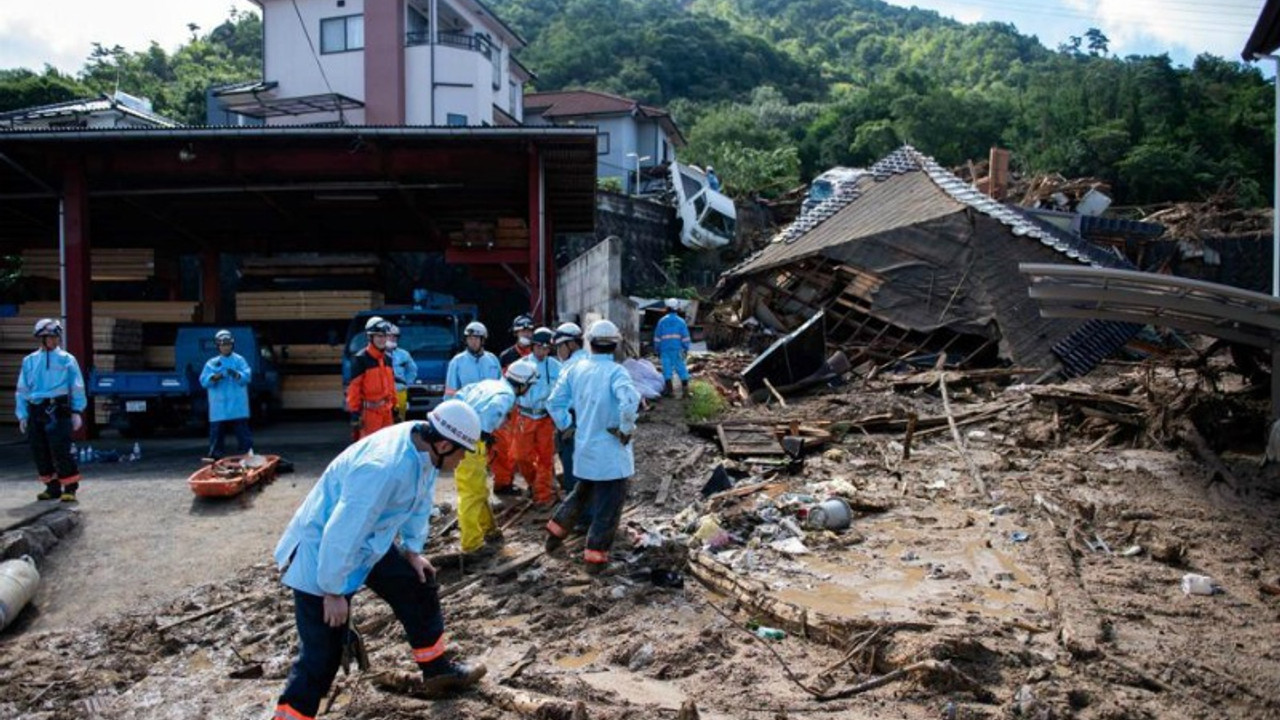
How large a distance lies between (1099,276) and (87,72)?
6056 centimetres

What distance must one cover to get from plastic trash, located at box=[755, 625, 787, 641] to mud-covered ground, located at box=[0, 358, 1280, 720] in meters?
0.05

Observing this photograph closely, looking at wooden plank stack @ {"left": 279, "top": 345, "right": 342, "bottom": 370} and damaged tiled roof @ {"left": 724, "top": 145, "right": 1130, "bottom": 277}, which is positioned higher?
damaged tiled roof @ {"left": 724, "top": 145, "right": 1130, "bottom": 277}

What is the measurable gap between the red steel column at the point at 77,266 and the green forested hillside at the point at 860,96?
2468 cm

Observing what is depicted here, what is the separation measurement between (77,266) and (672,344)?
32.4 feet

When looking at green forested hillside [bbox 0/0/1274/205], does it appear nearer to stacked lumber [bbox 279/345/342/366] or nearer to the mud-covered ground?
stacked lumber [bbox 279/345/342/366]

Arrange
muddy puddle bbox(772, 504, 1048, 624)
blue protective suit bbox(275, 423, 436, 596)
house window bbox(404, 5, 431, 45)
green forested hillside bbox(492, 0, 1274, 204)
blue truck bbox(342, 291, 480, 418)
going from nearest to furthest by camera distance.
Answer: blue protective suit bbox(275, 423, 436, 596)
muddy puddle bbox(772, 504, 1048, 624)
blue truck bbox(342, 291, 480, 418)
house window bbox(404, 5, 431, 45)
green forested hillside bbox(492, 0, 1274, 204)

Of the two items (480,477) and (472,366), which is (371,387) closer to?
(472,366)

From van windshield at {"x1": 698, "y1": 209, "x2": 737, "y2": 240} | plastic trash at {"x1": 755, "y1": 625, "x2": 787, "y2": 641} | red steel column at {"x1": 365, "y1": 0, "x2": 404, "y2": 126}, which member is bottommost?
plastic trash at {"x1": 755, "y1": 625, "x2": 787, "y2": 641}

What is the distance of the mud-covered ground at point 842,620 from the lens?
191 inches

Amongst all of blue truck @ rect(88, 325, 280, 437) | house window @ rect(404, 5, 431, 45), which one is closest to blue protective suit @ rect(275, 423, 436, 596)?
blue truck @ rect(88, 325, 280, 437)

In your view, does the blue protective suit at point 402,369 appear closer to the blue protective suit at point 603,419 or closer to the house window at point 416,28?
the blue protective suit at point 603,419

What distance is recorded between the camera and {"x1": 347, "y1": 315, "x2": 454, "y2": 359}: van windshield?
14.6 metres

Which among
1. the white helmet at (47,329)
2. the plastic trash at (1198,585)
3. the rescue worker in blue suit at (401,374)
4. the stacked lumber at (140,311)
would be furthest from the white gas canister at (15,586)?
the stacked lumber at (140,311)

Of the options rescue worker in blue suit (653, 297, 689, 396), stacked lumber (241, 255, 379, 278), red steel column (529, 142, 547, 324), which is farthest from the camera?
stacked lumber (241, 255, 379, 278)
